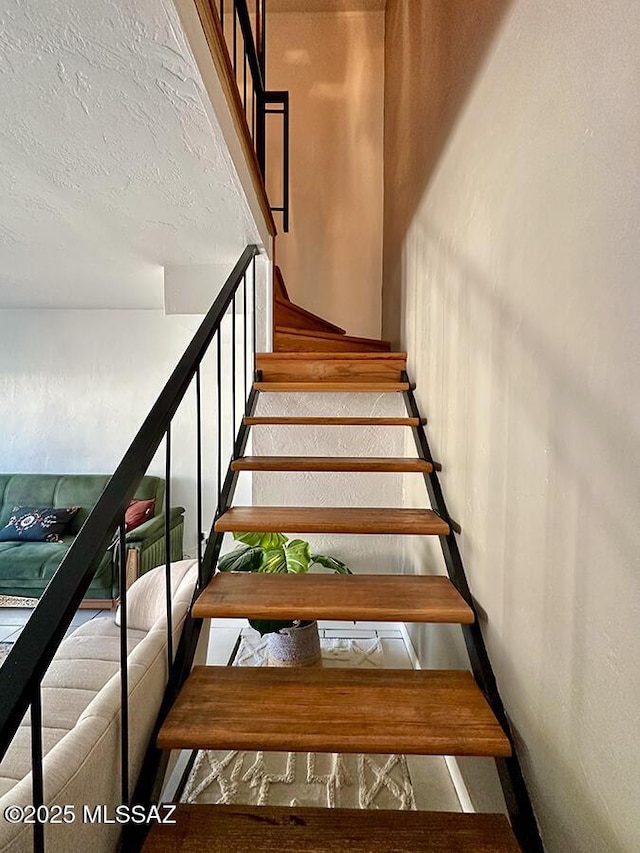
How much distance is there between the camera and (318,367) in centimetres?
258

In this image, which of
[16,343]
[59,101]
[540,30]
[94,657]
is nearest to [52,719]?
[94,657]

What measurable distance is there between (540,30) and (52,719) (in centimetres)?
211

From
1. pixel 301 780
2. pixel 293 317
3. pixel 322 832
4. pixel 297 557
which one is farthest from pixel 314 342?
pixel 322 832

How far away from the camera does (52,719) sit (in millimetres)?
1459

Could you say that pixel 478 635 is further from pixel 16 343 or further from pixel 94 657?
pixel 16 343

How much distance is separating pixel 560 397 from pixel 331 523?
912 mm

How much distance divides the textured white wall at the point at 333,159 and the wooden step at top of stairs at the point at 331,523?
269 cm

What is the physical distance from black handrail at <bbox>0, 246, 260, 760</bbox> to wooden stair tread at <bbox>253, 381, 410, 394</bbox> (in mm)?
1196

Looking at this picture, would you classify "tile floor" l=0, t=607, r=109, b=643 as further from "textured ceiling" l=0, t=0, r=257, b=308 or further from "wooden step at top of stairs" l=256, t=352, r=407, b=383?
"textured ceiling" l=0, t=0, r=257, b=308

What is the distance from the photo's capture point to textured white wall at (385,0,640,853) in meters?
0.75

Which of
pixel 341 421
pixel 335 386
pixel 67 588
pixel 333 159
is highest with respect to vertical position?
pixel 333 159

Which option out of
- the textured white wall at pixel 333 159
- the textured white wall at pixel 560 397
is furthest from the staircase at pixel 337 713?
the textured white wall at pixel 333 159

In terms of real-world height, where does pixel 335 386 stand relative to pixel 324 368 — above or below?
below

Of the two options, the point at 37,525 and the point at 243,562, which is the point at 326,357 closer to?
the point at 243,562
